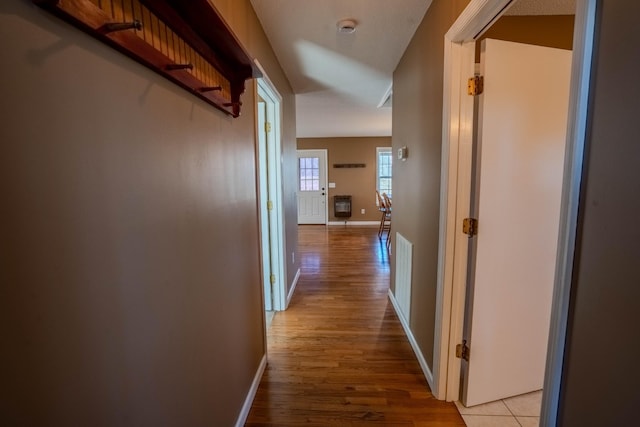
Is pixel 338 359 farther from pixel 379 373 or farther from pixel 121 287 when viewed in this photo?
pixel 121 287

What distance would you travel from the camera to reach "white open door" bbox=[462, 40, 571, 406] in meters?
1.44

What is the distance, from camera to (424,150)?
196 centimetres

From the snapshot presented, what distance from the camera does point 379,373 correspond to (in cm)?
197

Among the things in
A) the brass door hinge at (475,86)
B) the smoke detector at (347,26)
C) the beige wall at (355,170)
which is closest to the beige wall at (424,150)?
the brass door hinge at (475,86)

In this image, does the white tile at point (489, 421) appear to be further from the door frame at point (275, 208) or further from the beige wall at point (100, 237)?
the door frame at point (275, 208)

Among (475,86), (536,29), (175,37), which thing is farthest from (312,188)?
(175,37)

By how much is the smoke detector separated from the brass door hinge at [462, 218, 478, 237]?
1.41m

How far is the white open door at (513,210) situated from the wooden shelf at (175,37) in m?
1.18

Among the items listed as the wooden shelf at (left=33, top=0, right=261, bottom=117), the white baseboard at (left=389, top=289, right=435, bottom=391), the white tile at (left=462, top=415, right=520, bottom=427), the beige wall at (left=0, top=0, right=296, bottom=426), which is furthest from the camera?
the white baseboard at (left=389, top=289, right=435, bottom=391)

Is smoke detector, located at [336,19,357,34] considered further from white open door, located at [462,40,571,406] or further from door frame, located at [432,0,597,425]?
white open door, located at [462,40,571,406]

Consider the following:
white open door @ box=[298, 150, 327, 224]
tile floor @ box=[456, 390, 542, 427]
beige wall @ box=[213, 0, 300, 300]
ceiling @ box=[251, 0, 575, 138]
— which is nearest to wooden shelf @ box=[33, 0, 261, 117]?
beige wall @ box=[213, 0, 300, 300]

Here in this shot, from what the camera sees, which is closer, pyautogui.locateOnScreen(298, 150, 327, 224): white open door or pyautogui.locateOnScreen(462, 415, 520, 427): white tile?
pyautogui.locateOnScreen(462, 415, 520, 427): white tile

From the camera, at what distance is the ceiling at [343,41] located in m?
1.75

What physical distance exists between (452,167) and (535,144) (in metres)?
0.40
